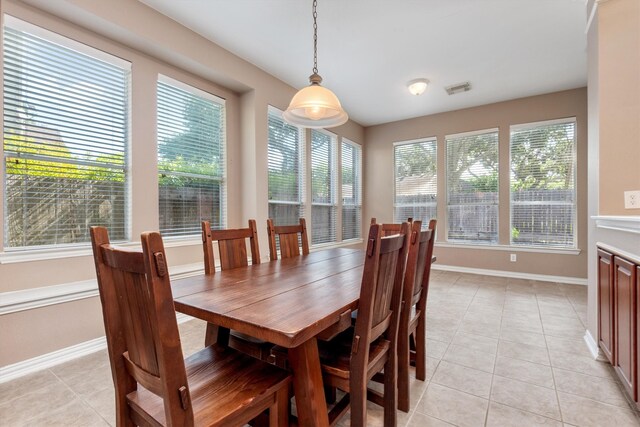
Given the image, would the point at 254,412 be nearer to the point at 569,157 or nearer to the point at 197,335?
the point at 197,335

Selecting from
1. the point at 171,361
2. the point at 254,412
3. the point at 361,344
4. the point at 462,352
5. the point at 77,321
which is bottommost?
Answer: the point at 462,352

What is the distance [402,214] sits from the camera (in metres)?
5.85

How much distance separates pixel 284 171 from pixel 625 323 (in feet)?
11.7

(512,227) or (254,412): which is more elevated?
(512,227)

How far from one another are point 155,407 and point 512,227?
5286mm

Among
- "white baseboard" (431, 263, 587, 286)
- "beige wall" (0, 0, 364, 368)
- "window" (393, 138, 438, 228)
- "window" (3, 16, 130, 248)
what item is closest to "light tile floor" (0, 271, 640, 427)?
"beige wall" (0, 0, 364, 368)

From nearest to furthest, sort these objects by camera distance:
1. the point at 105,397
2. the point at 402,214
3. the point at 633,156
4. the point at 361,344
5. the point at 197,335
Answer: the point at 361,344, the point at 105,397, the point at 633,156, the point at 197,335, the point at 402,214

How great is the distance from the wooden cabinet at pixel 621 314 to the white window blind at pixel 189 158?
354 cm

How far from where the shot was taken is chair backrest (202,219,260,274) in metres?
1.95

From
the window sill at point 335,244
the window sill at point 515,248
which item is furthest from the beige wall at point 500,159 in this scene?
the window sill at point 335,244

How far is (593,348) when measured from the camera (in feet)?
7.45

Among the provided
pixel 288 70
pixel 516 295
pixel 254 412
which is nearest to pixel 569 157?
pixel 516 295

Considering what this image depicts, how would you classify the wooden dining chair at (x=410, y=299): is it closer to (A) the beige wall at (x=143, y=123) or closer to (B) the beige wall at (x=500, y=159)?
(A) the beige wall at (x=143, y=123)

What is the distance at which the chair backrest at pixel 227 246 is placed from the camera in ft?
6.38
